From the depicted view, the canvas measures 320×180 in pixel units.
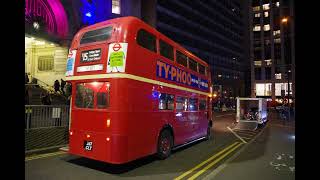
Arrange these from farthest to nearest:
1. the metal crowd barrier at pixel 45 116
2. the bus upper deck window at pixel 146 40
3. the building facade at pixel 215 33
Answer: the building facade at pixel 215 33
the metal crowd barrier at pixel 45 116
the bus upper deck window at pixel 146 40

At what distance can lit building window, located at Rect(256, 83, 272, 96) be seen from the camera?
82438mm

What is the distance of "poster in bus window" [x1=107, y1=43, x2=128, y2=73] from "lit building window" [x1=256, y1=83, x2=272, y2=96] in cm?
8173

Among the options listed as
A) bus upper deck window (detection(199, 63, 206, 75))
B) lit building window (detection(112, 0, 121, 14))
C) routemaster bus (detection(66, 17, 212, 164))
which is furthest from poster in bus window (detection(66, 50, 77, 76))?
lit building window (detection(112, 0, 121, 14))

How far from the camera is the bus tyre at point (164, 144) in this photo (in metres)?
9.57

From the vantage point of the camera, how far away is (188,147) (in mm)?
12539

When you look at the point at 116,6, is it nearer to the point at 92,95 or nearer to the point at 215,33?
the point at 92,95

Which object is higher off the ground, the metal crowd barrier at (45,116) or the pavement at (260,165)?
the metal crowd barrier at (45,116)

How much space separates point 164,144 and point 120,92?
10.5 feet

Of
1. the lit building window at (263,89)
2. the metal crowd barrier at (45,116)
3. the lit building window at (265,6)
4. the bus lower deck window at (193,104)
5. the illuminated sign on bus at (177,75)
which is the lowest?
the metal crowd barrier at (45,116)

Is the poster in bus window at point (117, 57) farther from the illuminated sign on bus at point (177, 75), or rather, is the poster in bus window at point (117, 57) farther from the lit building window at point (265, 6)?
the lit building window at point (265, 6)

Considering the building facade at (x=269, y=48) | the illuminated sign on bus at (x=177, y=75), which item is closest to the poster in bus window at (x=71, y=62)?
the illuminated sign on bus at (x=177, y=75)

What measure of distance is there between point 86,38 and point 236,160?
673 cm

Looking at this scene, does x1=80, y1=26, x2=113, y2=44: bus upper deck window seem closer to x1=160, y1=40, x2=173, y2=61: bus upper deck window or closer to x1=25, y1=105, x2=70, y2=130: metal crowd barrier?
x1=160, y1=40, x2=173, y2=61: bus upper deck window

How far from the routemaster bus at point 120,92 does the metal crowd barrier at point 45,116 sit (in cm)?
483
